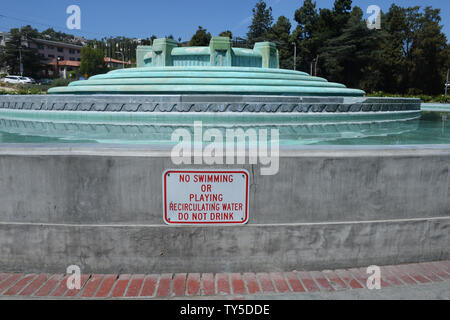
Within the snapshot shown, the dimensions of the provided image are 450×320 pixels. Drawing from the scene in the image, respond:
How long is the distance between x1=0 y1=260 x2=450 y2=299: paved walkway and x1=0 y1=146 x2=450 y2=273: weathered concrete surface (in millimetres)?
109

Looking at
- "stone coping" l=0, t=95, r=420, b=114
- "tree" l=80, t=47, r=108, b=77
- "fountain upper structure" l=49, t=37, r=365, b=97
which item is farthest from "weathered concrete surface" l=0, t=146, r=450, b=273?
"tree" l=80, t=47, r=108, b=77

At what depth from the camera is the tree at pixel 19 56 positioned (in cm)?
7831

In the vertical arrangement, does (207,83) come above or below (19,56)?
below

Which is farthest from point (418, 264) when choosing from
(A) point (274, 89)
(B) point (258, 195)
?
(A) point (274, 89)

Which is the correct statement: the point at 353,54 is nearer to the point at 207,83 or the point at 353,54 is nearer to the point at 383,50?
the point at 383,50

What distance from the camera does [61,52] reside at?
346 feet

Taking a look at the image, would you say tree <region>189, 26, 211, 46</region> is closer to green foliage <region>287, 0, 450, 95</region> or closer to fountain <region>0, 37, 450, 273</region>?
green foliage <region>287, 0, 450, 95</region>

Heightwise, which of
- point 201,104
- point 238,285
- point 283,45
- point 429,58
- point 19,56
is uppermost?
point 283,45

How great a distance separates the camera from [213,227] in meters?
3.61

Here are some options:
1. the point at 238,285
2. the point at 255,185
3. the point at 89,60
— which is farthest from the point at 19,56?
the point at 238,285

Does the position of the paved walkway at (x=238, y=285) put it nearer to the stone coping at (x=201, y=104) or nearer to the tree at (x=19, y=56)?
the stone coping at (x=201, y=104)

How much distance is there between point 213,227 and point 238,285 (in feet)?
2.04

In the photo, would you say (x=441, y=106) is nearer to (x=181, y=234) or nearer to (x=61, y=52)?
(x=181, y=234)

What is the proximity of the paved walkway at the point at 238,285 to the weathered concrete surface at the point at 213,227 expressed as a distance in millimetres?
109
